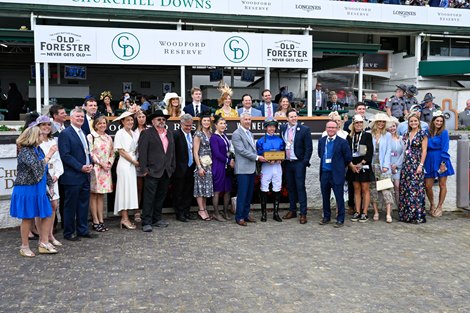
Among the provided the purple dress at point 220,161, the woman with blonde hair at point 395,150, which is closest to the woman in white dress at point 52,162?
the purple dress at point 220,161

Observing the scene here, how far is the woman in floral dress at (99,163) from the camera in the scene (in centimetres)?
784

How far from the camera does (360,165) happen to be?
8.84 metres

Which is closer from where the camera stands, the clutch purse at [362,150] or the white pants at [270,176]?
the clutch purse at [362,150]

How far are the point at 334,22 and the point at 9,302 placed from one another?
60.2 feet

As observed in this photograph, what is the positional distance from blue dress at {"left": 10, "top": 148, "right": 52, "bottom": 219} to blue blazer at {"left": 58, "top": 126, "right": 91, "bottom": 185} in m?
0.57

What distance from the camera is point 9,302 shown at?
16.5 feet

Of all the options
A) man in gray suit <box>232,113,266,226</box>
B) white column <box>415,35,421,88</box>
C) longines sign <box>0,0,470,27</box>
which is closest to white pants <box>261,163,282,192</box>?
man in gray suit <box>232,113,266,226</box>

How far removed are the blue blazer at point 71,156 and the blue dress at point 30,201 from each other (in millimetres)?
573

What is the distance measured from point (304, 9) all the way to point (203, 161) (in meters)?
13.2

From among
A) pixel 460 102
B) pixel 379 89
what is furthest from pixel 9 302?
pixel 379 89

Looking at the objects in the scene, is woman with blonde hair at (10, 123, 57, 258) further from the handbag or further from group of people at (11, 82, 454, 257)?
the handbag

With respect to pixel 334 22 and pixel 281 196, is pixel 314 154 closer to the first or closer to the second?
pixel 281 196

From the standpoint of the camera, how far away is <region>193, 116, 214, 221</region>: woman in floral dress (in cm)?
867

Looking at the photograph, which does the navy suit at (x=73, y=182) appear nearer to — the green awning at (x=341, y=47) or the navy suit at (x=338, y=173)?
the navy suit at (x=338, y=173)
